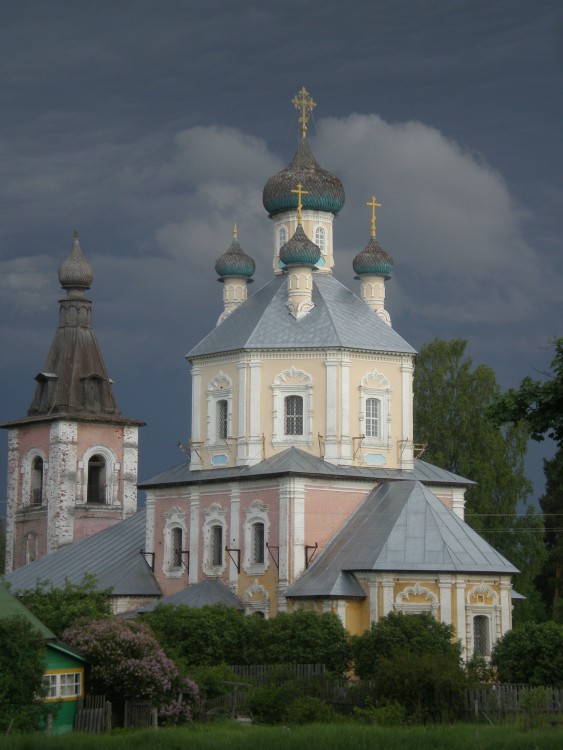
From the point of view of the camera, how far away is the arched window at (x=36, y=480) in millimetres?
53938

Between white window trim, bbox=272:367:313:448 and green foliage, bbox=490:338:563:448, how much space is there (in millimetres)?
20771

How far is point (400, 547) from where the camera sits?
37250 millimetres

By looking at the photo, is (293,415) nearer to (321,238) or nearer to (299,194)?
(321,238)

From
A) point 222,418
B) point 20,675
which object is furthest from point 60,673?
point 222,418

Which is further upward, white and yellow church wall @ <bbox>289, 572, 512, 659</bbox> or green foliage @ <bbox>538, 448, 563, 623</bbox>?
green foliage @ <bbox>538, 448, 563, 623</bbox>

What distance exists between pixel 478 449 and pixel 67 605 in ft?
60.6

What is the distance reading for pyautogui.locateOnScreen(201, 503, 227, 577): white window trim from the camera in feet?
133

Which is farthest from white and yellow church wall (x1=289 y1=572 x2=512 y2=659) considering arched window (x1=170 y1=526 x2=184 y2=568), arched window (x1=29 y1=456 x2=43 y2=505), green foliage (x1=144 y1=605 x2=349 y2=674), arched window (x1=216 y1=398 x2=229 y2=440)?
arched window (x1=29 y1=456 x2=43 y2=505)

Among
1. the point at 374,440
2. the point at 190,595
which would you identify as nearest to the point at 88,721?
the point at 190,595

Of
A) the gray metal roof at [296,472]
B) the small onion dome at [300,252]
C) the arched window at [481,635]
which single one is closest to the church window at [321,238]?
the small onion dome at [300,252]

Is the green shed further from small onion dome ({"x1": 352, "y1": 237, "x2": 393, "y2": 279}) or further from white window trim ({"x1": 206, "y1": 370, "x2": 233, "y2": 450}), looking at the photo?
small onion dome ({"x1": 352, "y1": 237, "x2": 393, "y2": 279})

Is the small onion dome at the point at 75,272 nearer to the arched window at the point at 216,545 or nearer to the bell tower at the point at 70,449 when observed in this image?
the bell tower at the point at 70,449

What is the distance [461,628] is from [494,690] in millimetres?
8008

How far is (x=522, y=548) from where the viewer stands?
49.4 metres
